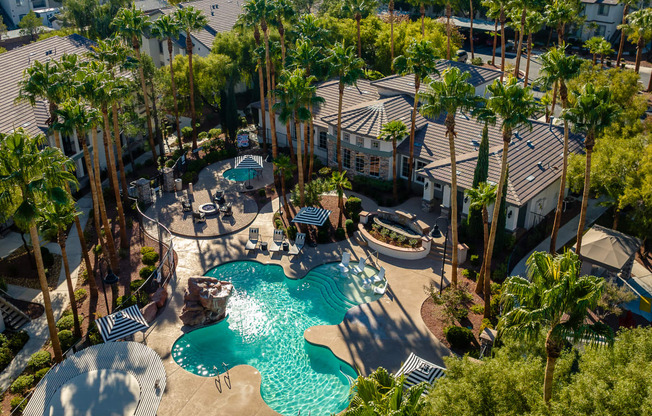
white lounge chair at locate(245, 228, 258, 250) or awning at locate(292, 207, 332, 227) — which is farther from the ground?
awning at locate(292, 207, 332, 227)

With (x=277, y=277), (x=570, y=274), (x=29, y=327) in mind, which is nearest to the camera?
(x=570, y=274)

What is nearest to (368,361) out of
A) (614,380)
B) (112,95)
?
Result: (614,380)

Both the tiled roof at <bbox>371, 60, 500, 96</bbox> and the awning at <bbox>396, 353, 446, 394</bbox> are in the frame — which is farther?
the tiled roof at <bbox>371, 60, 500, 96</bbox>

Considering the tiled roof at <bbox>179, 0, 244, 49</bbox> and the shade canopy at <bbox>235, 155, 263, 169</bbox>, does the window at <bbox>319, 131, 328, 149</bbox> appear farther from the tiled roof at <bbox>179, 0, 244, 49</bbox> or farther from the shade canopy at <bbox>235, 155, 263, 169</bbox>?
the tiled roof at <bbox>179, 0, 244, 49</bbox>

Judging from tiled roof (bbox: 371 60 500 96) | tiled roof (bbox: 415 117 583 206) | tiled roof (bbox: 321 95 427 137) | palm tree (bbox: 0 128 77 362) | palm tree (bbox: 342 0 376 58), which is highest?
palm tree (bbox: 342 0 376 58)

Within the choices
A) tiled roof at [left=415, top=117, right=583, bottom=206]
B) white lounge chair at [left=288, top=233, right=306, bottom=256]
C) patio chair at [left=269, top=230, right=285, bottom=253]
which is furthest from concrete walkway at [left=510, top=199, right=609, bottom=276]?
patio chair at [left=269, top=230, right=285, bottom=253]

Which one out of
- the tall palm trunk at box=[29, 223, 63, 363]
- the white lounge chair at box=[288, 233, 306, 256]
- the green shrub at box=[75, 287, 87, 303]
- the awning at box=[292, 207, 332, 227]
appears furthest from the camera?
the awning at box=[292, 207, 332, 227]

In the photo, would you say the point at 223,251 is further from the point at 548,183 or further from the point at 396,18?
the point at 396,18

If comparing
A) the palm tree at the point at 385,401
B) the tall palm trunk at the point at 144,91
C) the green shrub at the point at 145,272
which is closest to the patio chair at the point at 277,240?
the green shrub at the point at 145,272
